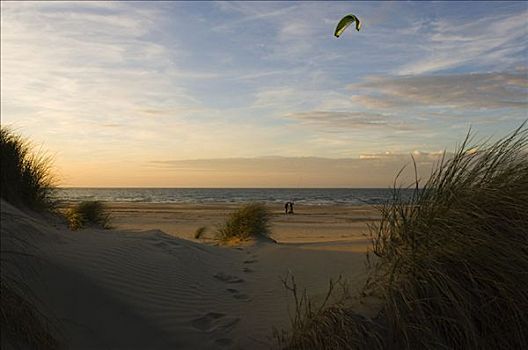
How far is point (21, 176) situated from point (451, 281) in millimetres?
6554

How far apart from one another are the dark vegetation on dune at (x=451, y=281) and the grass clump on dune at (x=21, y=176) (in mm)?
5158

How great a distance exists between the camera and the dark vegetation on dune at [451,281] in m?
3.28

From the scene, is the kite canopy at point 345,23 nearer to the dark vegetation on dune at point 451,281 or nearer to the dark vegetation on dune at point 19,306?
the dark vegetation on dune at point 451,281

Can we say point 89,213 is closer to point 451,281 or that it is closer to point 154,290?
point 154,290

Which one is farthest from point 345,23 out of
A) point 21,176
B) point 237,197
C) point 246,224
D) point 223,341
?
point 237,197

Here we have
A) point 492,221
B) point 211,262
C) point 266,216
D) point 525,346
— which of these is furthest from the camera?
point 266,216

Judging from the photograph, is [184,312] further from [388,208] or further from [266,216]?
[266,216]

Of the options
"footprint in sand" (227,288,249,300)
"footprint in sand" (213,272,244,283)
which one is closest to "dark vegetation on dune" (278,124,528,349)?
"footprint in sand" (227,288,249,300)

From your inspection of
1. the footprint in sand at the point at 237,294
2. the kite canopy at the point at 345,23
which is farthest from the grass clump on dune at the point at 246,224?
the kite canopy at the point at 345,23

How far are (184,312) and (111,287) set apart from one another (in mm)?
703

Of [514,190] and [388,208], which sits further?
[388,208]

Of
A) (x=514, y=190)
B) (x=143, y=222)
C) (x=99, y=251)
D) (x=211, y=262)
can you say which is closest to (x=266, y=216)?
(x=211, y=262)

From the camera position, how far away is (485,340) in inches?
129

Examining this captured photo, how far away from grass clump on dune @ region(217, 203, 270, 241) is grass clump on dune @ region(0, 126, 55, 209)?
4.28 metres
